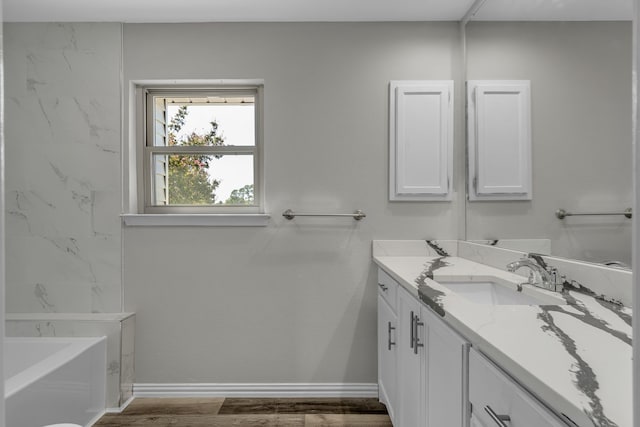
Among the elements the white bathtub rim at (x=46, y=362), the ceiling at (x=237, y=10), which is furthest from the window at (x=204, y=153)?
the white bathtub rim at (x=46, y=362)

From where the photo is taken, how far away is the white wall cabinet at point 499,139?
167cm

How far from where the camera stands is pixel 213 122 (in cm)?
257

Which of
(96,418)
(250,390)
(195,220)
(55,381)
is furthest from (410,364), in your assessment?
(96,418)

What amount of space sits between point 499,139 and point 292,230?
121 centimetres

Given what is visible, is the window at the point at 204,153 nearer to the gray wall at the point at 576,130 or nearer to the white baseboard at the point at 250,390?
the white baseboard at the point at 250,390

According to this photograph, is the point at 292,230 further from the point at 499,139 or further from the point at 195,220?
the point at 499,139

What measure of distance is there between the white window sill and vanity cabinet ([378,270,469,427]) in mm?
803

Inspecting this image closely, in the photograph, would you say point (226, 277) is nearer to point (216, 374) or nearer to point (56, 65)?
point (216, 374)

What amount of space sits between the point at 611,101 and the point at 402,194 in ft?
4.13

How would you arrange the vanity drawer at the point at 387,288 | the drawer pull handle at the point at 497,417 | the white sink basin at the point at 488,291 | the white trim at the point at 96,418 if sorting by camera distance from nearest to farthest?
1. the drawer pull handle at the point at 497,417
2. the white sink basin at the point at 488,291
3. the vanity drawer at the point at 387,288
4. the white trim at the point at 96,418

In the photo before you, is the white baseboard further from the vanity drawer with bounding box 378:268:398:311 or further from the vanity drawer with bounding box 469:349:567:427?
the vanity drawer with bounding box 469:349:567:427

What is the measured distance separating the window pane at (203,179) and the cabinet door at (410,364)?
1.27m

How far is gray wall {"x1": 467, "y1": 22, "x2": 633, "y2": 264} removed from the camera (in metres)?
1.17

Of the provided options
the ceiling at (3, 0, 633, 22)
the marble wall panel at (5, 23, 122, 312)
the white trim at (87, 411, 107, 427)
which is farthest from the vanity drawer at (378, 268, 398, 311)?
the white trim at (87, 411, 107, 427)
